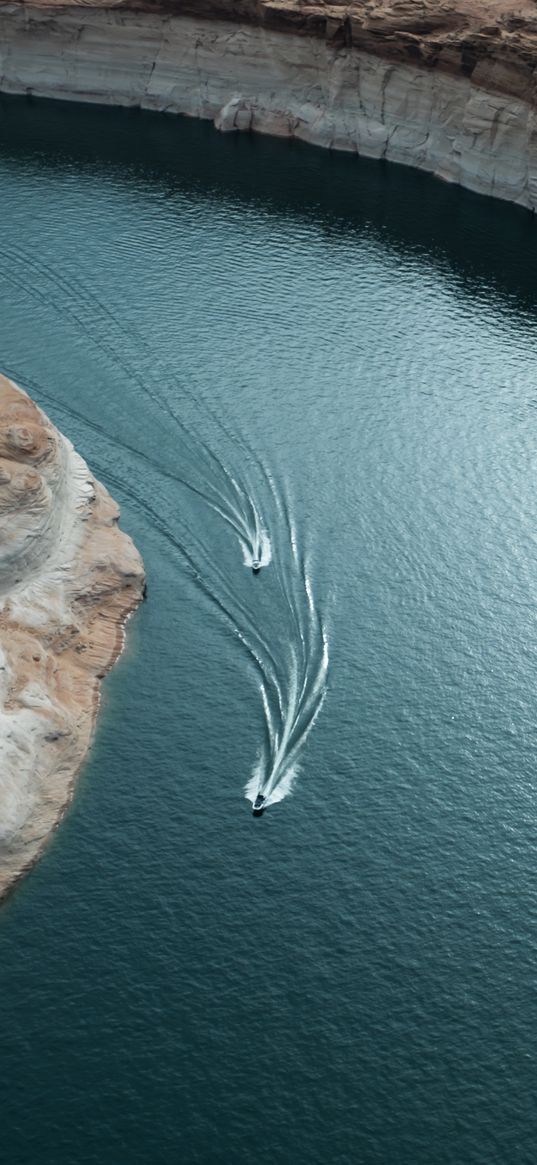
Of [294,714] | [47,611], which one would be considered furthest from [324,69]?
[294,714]

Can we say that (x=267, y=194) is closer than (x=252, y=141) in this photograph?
Yes

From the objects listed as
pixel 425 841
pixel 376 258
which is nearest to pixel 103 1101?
pixel 425 841

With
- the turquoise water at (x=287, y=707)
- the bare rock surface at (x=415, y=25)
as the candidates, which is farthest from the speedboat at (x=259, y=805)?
the bare rock surface at (x=415, y=25)

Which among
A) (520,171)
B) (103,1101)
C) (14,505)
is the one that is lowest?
(103,1101)

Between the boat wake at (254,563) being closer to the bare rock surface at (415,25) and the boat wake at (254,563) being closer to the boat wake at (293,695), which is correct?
the boat wake at (293,695)

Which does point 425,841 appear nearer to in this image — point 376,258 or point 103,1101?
point 103,1101

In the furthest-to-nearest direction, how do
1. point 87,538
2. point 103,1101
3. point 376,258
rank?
1. point 376,258
2. point 87,538
3. point 103,1101
